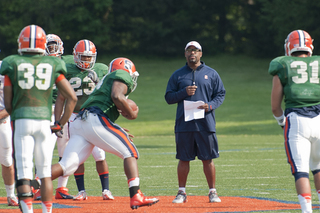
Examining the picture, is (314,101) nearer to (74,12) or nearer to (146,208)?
(146,208)

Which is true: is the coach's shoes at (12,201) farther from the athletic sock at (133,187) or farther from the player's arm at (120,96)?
the player's arm at (120,96)

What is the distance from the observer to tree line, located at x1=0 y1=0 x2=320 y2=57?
4112cm

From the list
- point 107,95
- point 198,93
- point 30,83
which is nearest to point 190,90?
Answer: point 198,93

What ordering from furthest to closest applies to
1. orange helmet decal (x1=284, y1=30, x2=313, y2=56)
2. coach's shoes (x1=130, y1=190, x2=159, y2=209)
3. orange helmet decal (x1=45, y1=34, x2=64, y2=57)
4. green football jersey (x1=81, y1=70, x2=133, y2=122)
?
orange helmet decal (x1=45, y1=34, x2=64, y2=57), green football jersey (x1=81, y1=70, x2=133, y2=122), coach's shoes (x1=130, y1=190, x2=159, y2=209), orange helmet decal (x1=284, y1=30, x2=313, y2=56)

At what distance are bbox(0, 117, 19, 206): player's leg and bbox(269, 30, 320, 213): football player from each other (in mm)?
3051

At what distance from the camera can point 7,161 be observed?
6207 millimetres

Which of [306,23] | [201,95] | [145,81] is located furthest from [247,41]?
[201,95]

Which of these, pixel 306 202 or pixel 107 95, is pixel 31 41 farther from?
pixel 306 202

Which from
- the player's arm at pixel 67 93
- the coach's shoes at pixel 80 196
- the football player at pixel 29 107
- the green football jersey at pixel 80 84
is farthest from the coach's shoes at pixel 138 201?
the green football jersey at pixel 80 84

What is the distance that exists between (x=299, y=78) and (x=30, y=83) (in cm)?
241

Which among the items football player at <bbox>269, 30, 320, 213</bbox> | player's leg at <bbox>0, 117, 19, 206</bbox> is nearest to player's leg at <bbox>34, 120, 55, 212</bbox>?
player's leg at <bbox>0, 117, 19, 206</bbox>

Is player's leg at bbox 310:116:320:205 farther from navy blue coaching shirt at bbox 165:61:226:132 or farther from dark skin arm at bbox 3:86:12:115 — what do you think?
dark skin arm at bbox 3:86:12:115

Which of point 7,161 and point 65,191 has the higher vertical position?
point 7,161

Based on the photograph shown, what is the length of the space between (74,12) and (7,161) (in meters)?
38.1
